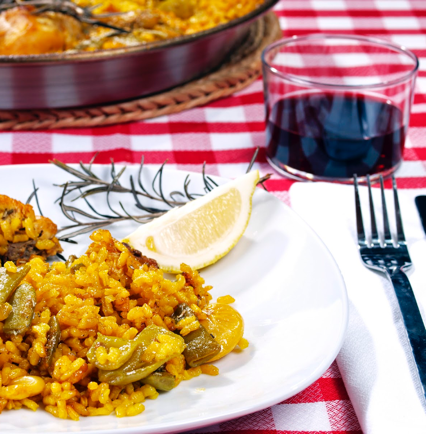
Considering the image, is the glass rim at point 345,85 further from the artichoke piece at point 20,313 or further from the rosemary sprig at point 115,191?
the artichoke piece at point 20,313

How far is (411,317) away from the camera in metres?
1.38

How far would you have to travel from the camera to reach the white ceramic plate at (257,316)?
1.05 m

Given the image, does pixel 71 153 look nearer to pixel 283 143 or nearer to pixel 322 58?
pixel 283 143

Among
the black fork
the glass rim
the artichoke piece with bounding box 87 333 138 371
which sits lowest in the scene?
the black fork

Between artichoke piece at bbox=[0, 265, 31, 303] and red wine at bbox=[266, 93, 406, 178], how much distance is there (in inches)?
44.3

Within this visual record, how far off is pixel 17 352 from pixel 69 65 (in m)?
1.27

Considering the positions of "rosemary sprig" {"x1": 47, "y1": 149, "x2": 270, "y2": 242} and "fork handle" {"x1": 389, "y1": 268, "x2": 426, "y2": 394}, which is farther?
"rosemary sprig" {"x1": 47, "y1": 149, "x2": 270, "y2": 242}

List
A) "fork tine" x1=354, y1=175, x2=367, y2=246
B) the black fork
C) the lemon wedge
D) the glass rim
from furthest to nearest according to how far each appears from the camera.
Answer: the glass rim, "fork tine" x1=354, y1=175, x2=367, y2=246, the lemon wedge, the black fork

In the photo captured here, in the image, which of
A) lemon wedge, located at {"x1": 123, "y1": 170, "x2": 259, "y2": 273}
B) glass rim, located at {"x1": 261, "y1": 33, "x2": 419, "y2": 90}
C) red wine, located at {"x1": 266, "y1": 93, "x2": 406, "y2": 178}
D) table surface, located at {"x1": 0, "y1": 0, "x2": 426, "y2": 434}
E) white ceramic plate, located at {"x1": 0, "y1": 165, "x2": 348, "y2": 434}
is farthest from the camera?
table surface, located at {"x1": 0, "y1": 0, "x2": 426, "y2": 434}

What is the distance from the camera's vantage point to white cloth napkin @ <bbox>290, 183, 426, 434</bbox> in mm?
1187

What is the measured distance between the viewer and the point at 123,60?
220 cm

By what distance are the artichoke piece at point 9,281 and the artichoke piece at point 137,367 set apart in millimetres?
220

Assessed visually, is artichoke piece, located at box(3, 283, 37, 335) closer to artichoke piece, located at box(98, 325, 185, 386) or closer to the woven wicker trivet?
artichoke piece, located at box(98, 325, 185, 386)

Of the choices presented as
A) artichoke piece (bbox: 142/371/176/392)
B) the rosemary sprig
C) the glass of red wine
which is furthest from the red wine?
artichoke piece (bbox: 142/371/176/392)
